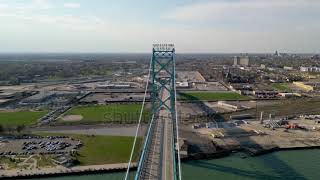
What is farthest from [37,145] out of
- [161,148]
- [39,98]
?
[39,98]

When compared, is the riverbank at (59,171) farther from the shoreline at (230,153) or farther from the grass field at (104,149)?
the shoreline at (230,153)

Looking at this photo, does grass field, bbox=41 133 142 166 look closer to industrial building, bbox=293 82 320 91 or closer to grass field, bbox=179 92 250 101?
grass field, bbox=179 92 250 101

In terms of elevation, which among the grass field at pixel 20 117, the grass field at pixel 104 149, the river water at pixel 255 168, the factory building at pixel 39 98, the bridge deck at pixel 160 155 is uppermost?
the bridge deck at pixel 160 155

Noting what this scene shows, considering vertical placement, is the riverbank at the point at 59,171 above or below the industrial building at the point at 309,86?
below

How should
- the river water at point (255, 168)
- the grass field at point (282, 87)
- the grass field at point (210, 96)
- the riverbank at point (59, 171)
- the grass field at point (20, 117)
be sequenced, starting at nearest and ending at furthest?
1. the riverbank at point (59, 171)
2. the river water at point (255, 168)
3. the grass field at point (20, 117)
4. the grass field at point (210, 96)
5. the grass field at point (282, 87)

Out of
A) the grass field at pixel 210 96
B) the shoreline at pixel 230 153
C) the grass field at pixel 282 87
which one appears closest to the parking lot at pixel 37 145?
the shoreline at pixel 230 153

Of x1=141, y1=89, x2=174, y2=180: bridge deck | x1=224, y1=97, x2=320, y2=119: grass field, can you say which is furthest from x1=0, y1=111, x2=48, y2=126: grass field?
x1=224, y1=97, x2=320, y2=119: grass field

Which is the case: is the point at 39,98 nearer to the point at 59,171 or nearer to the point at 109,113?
the point at 109,113
